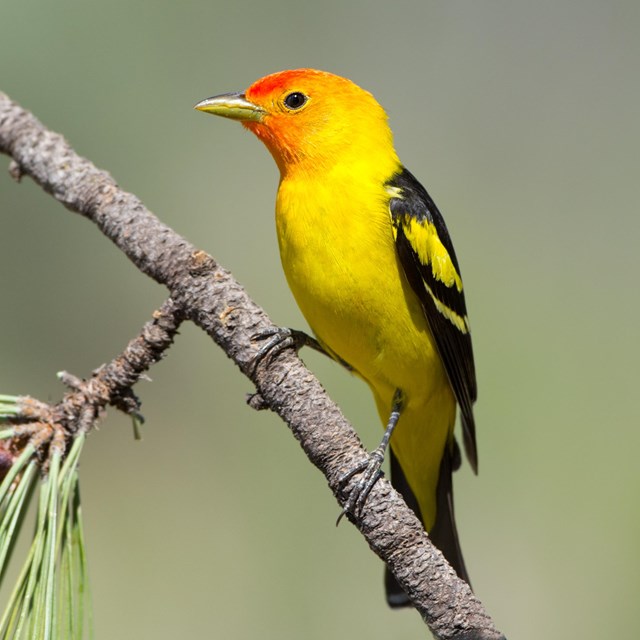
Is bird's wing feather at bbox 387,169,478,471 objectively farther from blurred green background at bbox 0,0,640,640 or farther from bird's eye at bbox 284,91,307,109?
blurred green background at bbox 0,0,640,640

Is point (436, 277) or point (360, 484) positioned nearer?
point (360, 484)

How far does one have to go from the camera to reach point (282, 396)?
98.1 inches

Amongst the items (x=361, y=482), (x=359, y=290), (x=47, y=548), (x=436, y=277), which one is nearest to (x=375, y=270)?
(x=359, y=290)

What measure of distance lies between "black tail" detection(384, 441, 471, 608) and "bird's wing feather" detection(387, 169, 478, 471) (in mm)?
209

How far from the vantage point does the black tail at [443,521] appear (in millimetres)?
3674

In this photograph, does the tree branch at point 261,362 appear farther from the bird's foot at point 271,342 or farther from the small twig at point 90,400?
the small twig at point 90,400

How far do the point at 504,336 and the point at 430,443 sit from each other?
1559 millimetres

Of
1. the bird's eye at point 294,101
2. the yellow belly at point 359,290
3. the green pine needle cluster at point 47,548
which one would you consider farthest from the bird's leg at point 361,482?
the bird's eye at point 294,101

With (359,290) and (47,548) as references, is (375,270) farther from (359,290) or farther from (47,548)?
(47,548)

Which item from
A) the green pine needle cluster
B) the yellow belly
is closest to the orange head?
the yellow belly

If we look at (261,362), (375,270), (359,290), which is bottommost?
(261,362)

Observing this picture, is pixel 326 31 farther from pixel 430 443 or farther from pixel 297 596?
pixel 297 596

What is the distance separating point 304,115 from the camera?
3789mm

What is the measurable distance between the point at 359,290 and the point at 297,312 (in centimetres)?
192
